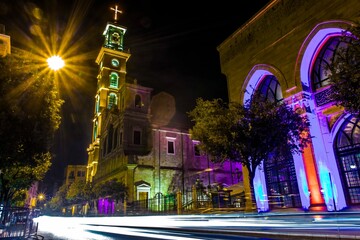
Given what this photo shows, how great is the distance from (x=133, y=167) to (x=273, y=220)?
84.3 ft

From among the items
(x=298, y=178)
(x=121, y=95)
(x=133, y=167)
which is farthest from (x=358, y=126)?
(x=121, y=95)

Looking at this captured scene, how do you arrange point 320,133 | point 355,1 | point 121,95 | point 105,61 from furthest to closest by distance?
point 105,61, point 121,95, point 320,133, point 355,1

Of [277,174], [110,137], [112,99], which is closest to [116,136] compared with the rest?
[110,137]

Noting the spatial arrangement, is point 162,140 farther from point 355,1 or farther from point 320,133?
point 355,1

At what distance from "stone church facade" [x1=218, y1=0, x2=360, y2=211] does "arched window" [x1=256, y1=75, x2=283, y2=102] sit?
0.07m

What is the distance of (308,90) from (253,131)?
5275 millimetres

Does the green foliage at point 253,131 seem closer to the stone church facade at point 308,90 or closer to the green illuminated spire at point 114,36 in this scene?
the stone church facade at point 308,90

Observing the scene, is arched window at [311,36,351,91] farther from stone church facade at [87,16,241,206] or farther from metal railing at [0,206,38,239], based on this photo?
stone church facade at [87,16,241,206]

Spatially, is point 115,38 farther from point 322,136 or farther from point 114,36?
point 322,136

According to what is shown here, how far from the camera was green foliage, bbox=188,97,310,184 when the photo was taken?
14180 mm

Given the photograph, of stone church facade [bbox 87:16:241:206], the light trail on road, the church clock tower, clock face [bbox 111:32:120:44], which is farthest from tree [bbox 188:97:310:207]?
clock face [bbox 111:32:120:44]

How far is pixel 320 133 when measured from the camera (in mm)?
15531

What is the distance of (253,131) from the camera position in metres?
14.1

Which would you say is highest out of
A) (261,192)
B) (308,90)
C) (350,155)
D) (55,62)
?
(308,90)
